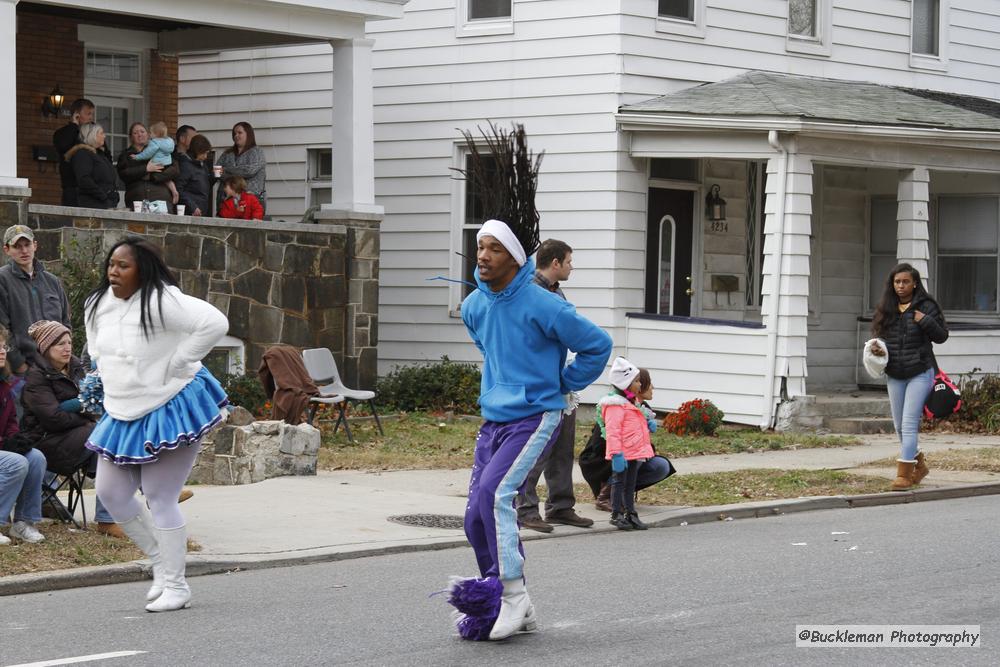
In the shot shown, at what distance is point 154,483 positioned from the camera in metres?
7.87

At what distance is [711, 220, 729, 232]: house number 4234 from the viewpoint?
20.2 meters

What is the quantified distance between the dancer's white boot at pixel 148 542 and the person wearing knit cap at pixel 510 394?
1706mm

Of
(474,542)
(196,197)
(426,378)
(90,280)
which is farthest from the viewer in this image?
(426,378)

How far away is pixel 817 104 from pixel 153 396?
1232cm

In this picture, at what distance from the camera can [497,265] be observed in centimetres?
730

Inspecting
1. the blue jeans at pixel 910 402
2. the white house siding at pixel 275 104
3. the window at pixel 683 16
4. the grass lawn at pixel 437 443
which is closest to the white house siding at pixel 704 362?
the grass lawn at pixel 437 443

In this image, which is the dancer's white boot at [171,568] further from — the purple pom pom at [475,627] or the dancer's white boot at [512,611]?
the dancer's white boot at [512,611]

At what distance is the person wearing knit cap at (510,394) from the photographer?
716cm

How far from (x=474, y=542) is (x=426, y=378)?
12.5 m

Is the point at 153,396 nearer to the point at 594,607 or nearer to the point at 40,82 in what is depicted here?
the point at 594,607

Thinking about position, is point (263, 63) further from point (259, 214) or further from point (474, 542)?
point (474, 542)

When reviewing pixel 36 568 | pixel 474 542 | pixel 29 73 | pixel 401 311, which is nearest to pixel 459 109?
pixel 401 311

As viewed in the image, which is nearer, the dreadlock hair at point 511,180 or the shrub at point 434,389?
the dreadlock hair at point 511,180

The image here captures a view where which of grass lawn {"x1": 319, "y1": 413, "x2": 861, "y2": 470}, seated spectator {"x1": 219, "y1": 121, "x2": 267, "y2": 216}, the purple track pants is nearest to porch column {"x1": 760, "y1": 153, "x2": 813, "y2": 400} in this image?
grass lawn {"x1": 319, "y1": 413, "x2": 861, "y2": 470}
